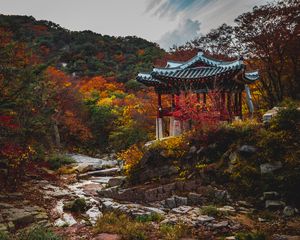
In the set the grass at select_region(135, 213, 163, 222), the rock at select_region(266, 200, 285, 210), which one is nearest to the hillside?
the grass at select_region(135, 213, 163, 222)

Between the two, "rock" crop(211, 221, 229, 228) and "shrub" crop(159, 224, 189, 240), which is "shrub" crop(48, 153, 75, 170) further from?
"rock" crop(211, 221, 229, 228)

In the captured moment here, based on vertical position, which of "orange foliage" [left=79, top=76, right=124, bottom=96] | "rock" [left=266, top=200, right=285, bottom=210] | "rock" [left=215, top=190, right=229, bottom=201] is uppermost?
"orange foliage" [left=79, top=76, right=124, bottom=96]

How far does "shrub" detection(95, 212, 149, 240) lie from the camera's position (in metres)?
8.73

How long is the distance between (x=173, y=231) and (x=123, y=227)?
1.77m

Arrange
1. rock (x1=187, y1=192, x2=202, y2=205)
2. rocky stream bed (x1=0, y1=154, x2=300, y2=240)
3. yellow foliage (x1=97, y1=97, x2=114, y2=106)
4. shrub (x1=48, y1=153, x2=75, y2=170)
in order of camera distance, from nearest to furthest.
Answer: rocky stream bed (x1=0, y1=154, x2=300, y2=240) → rock (x1=187, y1=192, x2=202, y2=205) → shrub (x1=48, y1=153, x2=75, y2=170) → yellow foliage (x1=97, y1=97, x2=114, y2=106)

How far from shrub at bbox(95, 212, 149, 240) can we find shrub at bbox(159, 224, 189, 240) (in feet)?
1.83

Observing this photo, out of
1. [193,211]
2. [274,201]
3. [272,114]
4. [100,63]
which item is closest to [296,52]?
[272,114]

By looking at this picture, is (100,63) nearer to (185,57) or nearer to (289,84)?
(185,57)

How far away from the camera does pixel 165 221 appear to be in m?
10.1

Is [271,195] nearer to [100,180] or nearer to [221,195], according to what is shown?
[221,195]

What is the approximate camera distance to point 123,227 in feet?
31.6

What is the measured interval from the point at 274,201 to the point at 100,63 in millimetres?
59131

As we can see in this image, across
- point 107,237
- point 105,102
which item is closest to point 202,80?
point 107,237

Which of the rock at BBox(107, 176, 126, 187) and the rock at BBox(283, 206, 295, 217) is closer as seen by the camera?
the rock at BBox(283, 206, 295, 217)
